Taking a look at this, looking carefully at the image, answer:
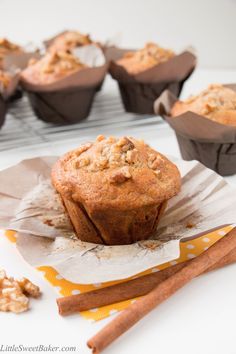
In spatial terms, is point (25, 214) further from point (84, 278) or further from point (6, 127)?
point (6, 127)

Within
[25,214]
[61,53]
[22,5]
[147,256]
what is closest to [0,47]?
[61,53]

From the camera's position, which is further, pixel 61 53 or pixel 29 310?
pixel 61 53

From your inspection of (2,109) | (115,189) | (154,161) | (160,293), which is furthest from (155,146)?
(160,293)

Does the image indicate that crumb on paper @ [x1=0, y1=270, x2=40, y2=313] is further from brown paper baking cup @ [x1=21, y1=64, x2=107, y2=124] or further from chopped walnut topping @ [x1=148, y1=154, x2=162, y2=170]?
brown paper baking cup @ [x1=21, y1=64, x2=107, y2=124]

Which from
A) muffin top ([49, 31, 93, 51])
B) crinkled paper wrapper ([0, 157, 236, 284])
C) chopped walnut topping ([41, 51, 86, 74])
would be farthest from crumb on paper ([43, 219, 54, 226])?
muffin top ([49, 31, 93, 51])

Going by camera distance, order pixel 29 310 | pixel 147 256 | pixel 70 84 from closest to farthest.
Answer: pixel 29 310
pixel 147 256
pixel 70 84

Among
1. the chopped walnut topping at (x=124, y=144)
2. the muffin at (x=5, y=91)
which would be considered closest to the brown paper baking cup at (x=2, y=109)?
the muffin at (x=5, y=91)
